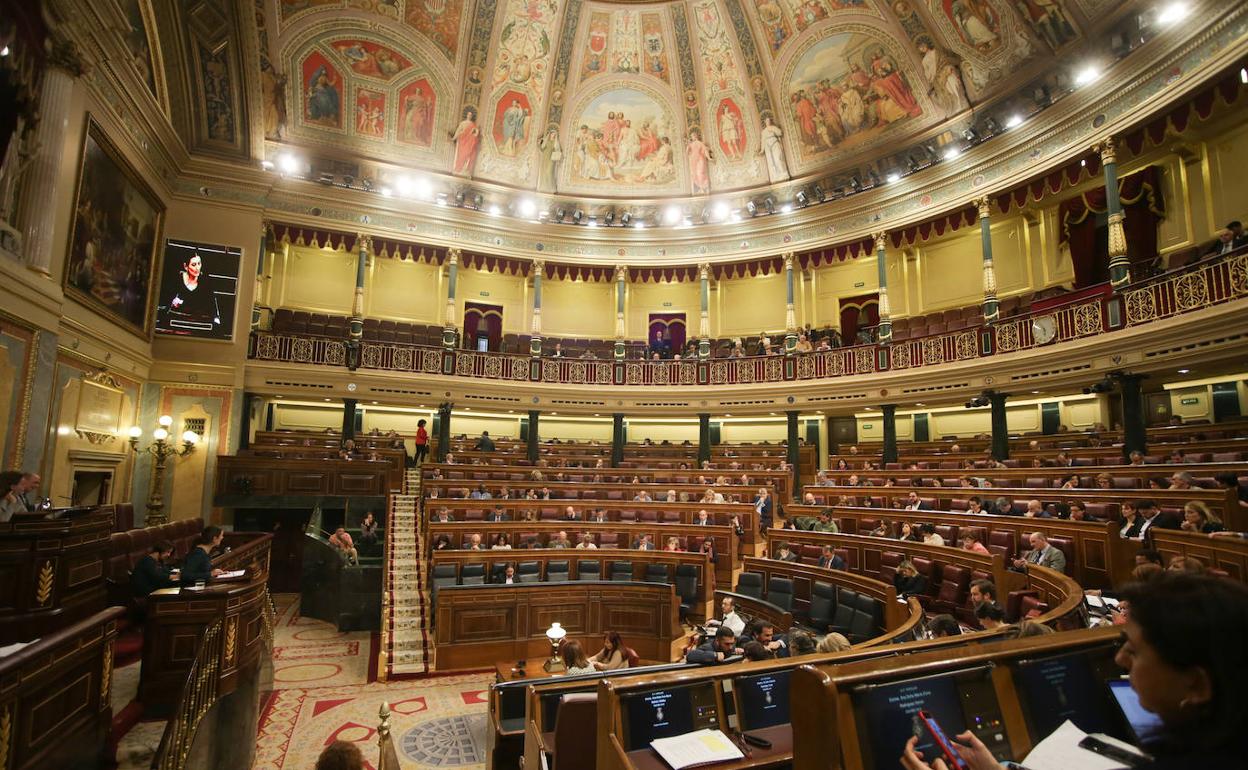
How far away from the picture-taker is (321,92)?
58.2 ft

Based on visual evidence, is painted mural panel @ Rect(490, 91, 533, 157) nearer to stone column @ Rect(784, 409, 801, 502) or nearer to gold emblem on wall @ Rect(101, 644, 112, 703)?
stone column @ Rect(784, 409, 801, 502)

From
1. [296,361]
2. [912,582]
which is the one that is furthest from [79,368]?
[912,582]

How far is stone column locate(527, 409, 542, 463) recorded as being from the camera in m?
18.0

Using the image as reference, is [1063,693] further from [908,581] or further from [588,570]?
[588,570]

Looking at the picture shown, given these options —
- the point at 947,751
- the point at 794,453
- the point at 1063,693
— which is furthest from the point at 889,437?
the point at 947,751

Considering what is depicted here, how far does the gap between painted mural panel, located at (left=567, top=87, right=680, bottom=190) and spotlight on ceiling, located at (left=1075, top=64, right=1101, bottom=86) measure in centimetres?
1088

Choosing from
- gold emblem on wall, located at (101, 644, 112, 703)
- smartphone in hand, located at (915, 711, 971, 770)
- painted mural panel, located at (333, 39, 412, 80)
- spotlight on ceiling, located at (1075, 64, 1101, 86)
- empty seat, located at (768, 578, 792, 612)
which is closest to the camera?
smartphone in hand, located at (915, 711, 971, 770)

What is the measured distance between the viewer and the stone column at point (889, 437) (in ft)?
51.2

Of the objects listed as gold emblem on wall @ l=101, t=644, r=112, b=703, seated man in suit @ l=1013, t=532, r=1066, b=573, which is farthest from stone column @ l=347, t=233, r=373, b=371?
seated man in suit @ l=1013, t=532, r=1066, b=573

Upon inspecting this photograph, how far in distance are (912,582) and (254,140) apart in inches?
642

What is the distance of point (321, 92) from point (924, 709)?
2034cm

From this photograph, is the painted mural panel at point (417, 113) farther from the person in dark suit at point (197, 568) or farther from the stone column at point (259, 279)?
the person in dark suit at point (197, 568)

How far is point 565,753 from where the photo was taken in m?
3.29

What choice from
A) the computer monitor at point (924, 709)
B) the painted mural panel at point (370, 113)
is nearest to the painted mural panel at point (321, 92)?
the painted mural panel at point (370, 113)
